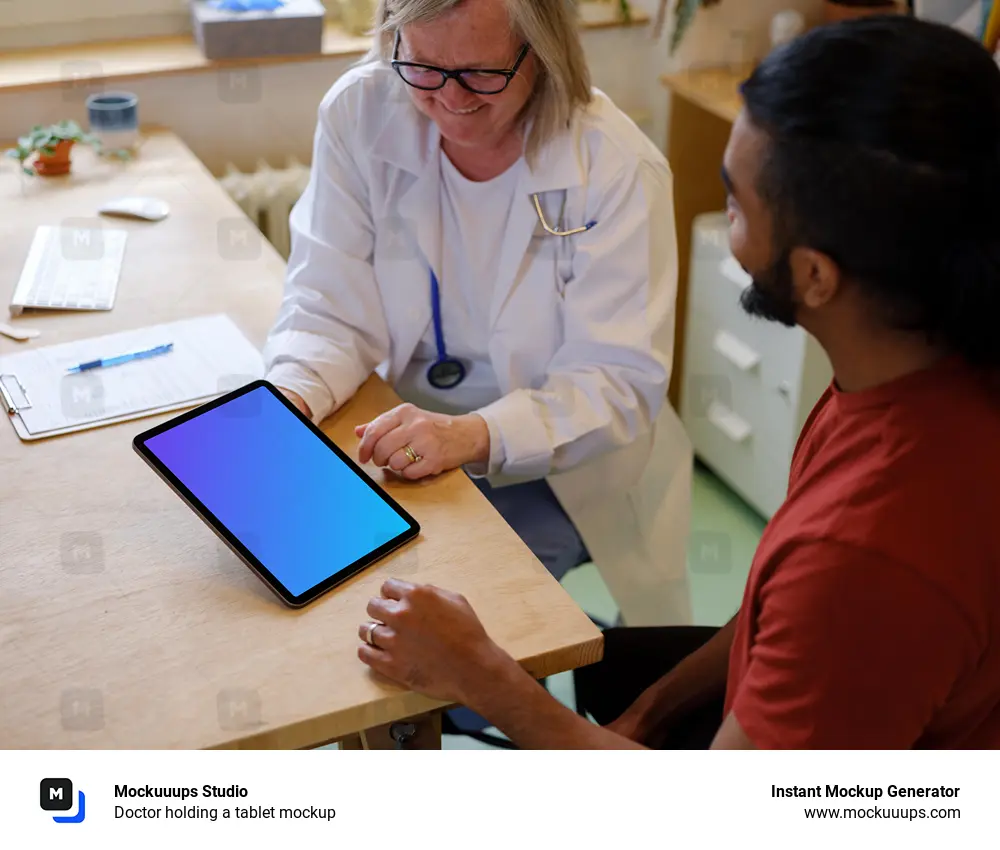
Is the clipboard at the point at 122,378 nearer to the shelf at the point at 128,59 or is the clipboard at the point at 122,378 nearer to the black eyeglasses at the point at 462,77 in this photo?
the black eyeglasses at the point at 462,77

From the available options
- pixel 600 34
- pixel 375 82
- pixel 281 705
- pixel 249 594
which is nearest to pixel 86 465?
pixel 249 594

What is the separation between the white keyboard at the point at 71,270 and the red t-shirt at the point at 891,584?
98 cm

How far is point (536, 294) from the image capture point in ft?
4.57

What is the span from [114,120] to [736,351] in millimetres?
1127

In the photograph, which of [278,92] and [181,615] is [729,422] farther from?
[181,615]

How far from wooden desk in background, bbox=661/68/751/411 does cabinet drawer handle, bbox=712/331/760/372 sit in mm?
208

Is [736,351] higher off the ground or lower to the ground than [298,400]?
lower

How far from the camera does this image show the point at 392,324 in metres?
1.47

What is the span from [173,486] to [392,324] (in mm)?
487

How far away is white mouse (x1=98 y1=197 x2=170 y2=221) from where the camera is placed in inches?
66.6

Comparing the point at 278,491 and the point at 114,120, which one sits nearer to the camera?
→ the point at 278,491

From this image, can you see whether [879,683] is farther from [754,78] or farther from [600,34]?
[600,34]

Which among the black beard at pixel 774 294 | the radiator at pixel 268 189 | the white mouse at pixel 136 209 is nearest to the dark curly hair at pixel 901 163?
the black beard at pixel 774 294
